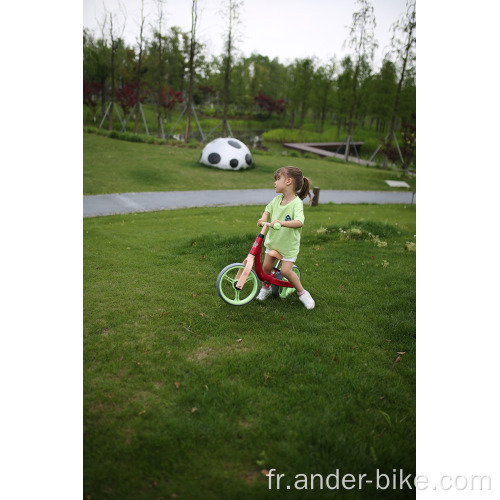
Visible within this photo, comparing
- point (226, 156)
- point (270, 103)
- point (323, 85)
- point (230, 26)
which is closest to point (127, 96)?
point (230, 26)

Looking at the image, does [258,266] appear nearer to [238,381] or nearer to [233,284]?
[233,284]

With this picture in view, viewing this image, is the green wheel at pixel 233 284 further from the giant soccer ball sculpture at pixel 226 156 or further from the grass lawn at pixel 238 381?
the giant soccer ball sculpture at pixel 226 156

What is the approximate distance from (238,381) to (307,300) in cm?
137

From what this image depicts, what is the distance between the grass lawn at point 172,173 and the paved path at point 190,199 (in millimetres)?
743

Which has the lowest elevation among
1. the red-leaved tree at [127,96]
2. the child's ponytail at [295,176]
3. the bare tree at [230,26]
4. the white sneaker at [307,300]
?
the white sneaker at [307,300]

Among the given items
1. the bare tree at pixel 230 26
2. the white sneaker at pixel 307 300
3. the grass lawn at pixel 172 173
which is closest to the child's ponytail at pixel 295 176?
the white sneaker at pixel 307 300

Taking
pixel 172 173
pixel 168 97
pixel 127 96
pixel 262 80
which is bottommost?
pixel 172 173

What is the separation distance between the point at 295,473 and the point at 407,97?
25054 mm

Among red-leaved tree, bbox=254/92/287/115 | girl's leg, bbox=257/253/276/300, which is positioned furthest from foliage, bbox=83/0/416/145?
girl's leg, bbox=257/253/276/300

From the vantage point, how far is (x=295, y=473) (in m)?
1.72

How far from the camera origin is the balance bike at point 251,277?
10.5 ft

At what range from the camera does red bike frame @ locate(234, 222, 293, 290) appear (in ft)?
10.4

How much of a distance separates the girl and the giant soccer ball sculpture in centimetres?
1292

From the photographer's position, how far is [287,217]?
332 cm
